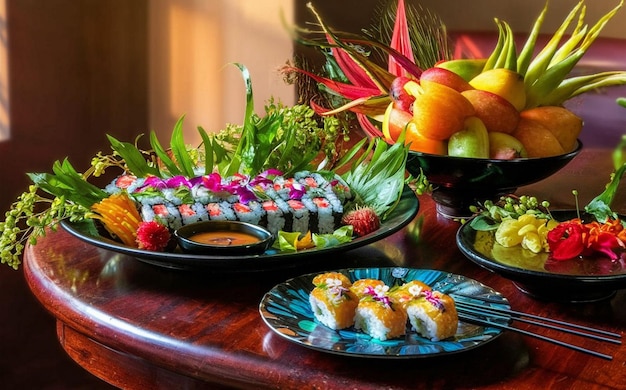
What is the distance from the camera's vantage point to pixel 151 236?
105cm

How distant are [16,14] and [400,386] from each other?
7.20ft

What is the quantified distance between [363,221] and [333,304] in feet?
1.10

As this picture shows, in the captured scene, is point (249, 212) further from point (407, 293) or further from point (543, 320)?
point (543, 320)

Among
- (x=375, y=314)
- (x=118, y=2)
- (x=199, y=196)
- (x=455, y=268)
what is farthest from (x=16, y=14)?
(x=375, y=314)

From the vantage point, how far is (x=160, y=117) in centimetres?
342

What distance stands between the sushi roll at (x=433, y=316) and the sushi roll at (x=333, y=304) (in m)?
0.06

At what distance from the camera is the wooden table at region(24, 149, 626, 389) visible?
0.80 meters

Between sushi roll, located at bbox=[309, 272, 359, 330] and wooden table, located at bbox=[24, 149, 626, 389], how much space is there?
0.12ft

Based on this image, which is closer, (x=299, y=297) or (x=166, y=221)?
(x=299, y=297)

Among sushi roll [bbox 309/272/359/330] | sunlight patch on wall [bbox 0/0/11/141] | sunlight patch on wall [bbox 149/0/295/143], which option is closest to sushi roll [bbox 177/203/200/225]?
sushi roll [bbox 309/272/359/330]

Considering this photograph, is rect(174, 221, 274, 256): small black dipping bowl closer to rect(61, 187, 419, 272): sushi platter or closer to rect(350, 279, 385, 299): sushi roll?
rect(61, 187, 419, 272): sushi platter

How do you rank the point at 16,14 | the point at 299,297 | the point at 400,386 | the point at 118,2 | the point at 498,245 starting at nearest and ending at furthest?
the point at 400,386 < the point at 299,297 < the point at 498,245 < the point at 16,14 < the point at 118,2

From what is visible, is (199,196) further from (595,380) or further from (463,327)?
(595,380)

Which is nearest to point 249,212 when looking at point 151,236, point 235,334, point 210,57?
point 151,236
